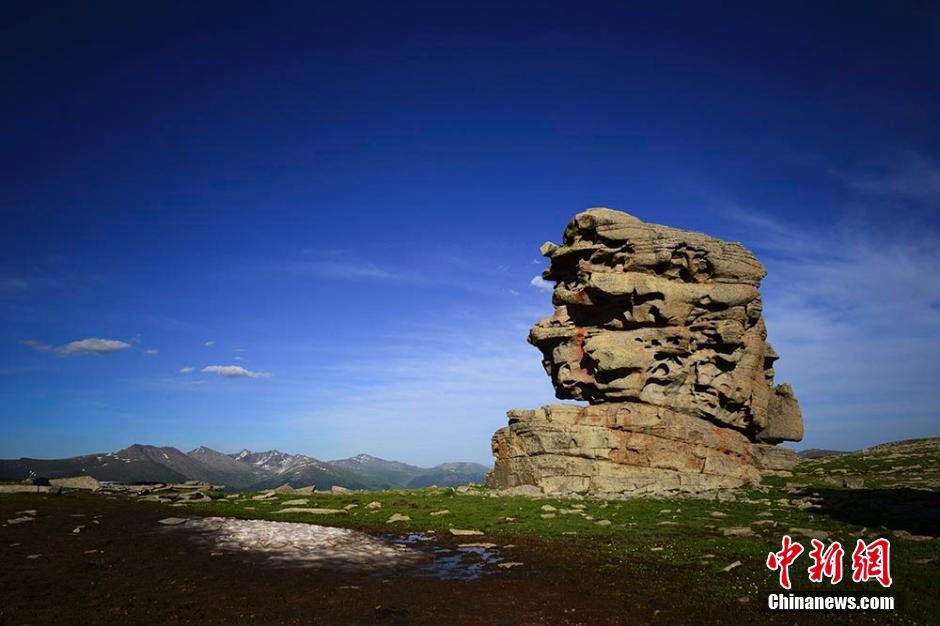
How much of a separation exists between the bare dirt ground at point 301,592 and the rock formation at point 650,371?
2725 cm

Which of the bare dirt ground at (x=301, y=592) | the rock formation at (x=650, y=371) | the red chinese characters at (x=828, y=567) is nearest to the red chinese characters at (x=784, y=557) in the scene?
the red chinese characters at (x=828, y=567)

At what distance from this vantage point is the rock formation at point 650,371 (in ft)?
166

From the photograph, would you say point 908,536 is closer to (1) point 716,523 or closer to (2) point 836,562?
(2) point 836,562

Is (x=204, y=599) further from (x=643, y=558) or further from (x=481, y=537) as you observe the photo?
(x=643, y=558)

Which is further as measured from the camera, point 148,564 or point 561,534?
point 561,534

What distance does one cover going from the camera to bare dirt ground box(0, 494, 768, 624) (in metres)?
14.8

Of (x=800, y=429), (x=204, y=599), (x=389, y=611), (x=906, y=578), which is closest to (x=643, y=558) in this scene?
(x=906, y=578)

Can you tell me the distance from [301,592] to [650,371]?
4728 cm

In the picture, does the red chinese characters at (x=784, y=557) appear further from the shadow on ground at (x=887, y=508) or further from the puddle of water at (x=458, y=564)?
the puddle of water at (x=458, y=564)

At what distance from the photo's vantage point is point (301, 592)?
17.5 metres

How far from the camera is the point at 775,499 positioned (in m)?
37.1

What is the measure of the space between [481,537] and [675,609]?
1448 cm

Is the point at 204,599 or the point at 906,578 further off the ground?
the point at 906,578

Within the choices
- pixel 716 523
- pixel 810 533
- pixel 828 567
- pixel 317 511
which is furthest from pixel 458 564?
pixel 317 511
